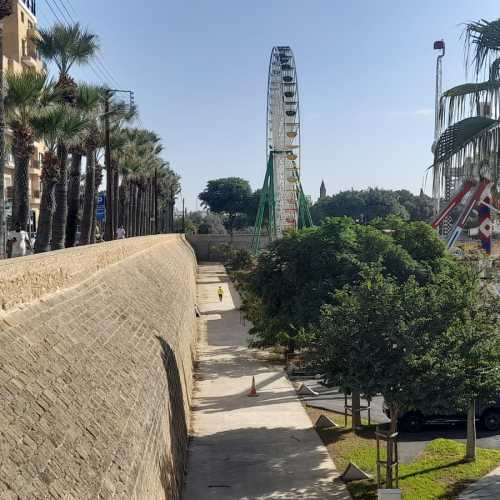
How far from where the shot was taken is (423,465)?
15758mm

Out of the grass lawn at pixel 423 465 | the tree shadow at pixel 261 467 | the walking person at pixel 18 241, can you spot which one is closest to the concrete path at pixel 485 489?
the grass lawn at pixel 423 465

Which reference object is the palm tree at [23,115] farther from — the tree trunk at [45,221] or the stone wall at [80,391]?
the stone wall at [80,391]

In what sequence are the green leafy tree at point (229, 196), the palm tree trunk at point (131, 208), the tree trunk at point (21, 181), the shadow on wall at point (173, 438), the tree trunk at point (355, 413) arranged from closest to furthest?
the shadow on wall at point (173, 438) < the tree trunk at point (355, 413) < the tree trunk at point (21, 181) < the palm tree trunk at point (131, 208) < the green leafy tree at point (229, 196)

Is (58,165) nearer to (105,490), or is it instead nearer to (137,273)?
(137,273)


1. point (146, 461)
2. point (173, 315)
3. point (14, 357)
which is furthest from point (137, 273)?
point (14, 357)

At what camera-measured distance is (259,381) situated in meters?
25.3

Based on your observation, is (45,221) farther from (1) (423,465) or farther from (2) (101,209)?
(2) (101,209)

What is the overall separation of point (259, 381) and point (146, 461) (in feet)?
54.9

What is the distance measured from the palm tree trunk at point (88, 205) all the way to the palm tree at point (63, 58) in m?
5.35

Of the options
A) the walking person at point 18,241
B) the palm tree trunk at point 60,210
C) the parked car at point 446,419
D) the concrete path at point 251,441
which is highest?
the palm tree trunk at point 60,210

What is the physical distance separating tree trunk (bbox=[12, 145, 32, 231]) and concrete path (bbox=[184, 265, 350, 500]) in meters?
8.84

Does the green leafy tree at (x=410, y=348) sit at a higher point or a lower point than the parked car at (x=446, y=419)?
higher

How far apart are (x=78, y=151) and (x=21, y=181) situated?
391 inches

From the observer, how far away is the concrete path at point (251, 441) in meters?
14.2
